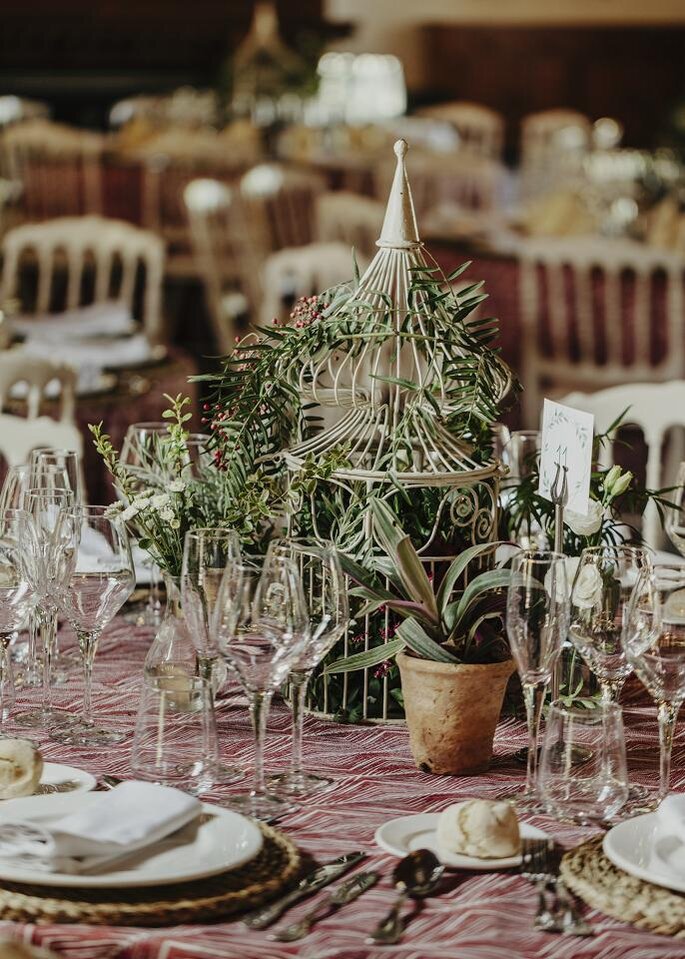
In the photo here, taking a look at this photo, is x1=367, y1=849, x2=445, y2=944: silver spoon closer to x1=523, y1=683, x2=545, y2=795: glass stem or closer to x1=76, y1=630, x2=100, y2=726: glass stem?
x1=523, y1=683, x2=545, y2=795: glass stem

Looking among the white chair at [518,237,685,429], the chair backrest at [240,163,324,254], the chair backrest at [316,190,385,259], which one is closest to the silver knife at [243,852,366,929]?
the white chair at [518,237,685,429]

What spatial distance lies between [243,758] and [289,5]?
10219 mm

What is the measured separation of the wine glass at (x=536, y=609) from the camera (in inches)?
Result: 51.8

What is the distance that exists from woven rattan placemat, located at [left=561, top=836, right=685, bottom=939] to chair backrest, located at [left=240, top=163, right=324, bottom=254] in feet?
18.3

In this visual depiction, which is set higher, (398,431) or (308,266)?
(308,266)

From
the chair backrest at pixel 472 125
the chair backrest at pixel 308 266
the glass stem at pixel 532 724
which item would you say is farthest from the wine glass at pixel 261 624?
the chair backrest at pixel 472 125

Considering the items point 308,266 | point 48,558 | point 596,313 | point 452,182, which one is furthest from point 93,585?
point 452,182

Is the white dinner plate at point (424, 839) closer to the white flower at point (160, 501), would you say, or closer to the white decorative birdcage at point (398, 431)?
the white decorative birdcage at point (398, 431)

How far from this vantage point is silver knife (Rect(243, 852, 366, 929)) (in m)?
1.13

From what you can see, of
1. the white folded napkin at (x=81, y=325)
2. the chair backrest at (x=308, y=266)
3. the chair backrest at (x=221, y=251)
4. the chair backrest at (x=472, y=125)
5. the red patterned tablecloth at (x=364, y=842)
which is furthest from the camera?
the chair backrest at (x=472, y=125)

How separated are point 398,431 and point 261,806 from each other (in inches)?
16.5

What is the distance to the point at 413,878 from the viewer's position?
1.20 metres

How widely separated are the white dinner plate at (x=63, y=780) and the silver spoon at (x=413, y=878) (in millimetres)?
301

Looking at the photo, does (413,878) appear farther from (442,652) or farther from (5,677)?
(5,677)
